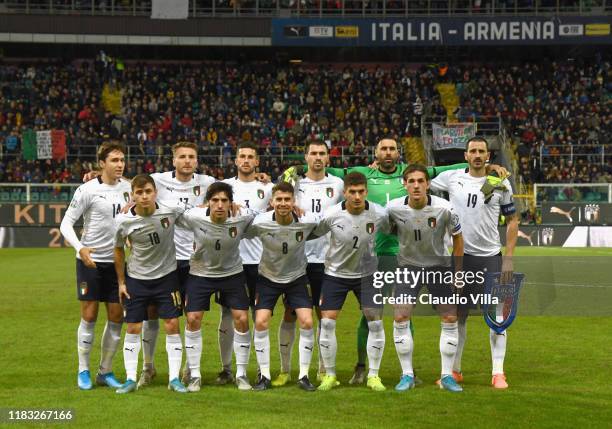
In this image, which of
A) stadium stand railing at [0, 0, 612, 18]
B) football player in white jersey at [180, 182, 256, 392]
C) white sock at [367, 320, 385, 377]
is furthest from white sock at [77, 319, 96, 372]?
stadium stand railing at [0, 0, 612, 18]

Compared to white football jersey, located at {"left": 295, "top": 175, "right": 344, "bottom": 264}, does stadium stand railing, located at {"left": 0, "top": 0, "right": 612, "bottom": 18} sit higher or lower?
higher

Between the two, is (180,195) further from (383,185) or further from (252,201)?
(383,185)

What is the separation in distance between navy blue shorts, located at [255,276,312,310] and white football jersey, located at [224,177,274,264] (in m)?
0.55

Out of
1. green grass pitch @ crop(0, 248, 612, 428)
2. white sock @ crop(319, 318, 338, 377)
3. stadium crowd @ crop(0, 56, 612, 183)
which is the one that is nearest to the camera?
green grass pitch @ crop(0, 248, 612, 428)

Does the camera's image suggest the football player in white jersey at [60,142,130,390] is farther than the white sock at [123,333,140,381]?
Yes

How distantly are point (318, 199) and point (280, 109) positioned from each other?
30339 millimetres

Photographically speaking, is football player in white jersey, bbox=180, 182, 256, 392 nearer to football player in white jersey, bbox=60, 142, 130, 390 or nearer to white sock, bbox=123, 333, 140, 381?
white sock, bbox=123, 333, 140, 381

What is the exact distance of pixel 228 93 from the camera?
40906 millimetres

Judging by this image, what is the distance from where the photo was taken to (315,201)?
9.45 metres

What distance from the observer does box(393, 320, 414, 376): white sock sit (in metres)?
8.64

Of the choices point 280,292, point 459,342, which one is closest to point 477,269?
point 459,342

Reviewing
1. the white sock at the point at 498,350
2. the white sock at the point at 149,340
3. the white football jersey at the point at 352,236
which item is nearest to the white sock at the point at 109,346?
the white sock at the point at 149,340

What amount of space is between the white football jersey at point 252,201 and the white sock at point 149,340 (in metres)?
1.10

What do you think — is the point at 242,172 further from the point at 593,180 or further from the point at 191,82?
the point at 191,82
